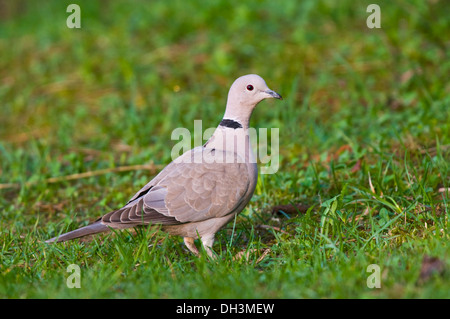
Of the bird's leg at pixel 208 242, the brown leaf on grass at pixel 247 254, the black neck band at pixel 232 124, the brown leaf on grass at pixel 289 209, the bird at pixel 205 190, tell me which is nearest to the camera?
the brown leaf on grass at pixel 247 254

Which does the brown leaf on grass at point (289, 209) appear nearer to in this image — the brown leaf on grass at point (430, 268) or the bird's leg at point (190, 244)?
the bird's leg at point (190, 244)

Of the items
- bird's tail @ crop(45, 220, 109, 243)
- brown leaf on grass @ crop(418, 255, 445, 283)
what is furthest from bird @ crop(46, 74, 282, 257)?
brown leaf on grass @ crop(418, 255, 445, 283)

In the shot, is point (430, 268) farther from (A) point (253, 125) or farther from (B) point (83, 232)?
(A) point (253, 125)

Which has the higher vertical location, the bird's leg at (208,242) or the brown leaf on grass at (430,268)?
the brown leaf on grass at (430,268)

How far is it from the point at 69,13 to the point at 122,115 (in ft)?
10.6

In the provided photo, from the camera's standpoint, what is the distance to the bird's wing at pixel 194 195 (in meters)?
3.92

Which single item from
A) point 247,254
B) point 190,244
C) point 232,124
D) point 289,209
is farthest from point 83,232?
point 289,209

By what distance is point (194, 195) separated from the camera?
3.97m

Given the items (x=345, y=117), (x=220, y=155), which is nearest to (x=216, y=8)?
(x=345, y=117)

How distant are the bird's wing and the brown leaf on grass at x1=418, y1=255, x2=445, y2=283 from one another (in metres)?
1.24

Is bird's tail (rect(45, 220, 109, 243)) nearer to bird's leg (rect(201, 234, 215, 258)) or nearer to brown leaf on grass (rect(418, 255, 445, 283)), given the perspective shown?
bird's leg (rect(201, 234, 215, 258))

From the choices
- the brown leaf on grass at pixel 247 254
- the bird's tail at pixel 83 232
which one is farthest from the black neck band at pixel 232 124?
A: the bird's tail at pixel 83 232

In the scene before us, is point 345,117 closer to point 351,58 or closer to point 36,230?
point 351,58

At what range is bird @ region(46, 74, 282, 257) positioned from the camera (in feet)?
12.9
